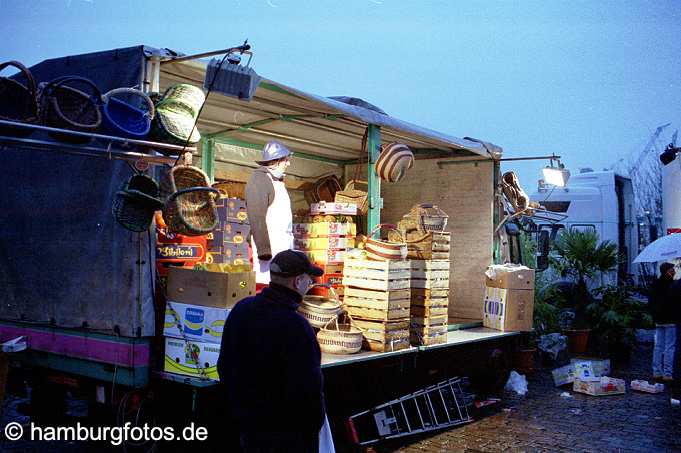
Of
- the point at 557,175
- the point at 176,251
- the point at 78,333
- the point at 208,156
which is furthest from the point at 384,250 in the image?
the point at 557,175

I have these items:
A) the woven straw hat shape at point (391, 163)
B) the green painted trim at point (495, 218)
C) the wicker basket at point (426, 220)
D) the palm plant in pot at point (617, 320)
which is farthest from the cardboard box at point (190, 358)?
the palm plant in pot at point (617, 320)

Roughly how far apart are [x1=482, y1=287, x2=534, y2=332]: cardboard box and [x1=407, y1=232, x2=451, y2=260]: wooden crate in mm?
2028

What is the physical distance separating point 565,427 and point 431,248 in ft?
8.66

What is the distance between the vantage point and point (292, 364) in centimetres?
321

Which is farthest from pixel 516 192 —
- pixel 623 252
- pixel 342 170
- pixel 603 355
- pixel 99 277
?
pixel 99 277

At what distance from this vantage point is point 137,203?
191 inches

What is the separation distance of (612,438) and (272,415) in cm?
550

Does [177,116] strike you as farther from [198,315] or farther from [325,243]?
[325,243]

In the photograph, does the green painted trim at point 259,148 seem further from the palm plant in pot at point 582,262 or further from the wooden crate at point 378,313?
the palm plant in pot at point 582,262

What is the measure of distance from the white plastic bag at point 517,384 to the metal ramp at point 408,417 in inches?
50.5

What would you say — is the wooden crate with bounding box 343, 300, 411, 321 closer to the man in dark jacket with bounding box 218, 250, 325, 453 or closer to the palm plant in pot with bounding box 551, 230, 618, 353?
the man in dark jacket with bounding box 218, 250, 325, 453

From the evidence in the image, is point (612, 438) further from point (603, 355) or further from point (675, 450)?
point (603, 355)

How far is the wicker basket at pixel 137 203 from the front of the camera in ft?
15.5

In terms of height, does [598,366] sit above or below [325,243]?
below
